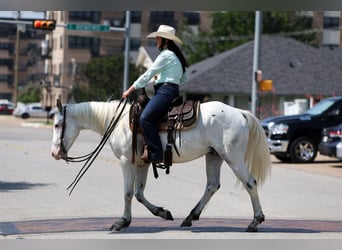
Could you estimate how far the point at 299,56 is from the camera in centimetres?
6134

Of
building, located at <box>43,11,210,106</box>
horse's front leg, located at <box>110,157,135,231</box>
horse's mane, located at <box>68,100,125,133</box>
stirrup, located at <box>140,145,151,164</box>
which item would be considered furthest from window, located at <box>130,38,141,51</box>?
stirrup, located at <box>140,145,151,164</box>

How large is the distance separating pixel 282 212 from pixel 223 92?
46.0 metres

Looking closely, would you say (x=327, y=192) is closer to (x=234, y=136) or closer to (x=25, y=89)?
(x=234, y=136)

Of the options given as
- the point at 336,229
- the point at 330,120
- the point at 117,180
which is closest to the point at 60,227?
the point at 336,229

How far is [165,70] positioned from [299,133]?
14621 millimetres

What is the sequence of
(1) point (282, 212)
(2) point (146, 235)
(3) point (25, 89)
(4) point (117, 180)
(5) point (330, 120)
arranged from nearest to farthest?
(2) point (146, 235) < (1) point (282, 212) < (4) point (117, 180) < (5) point (330, 120) < (3) point (25, 89)

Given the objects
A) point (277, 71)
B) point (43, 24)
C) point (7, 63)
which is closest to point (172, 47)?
point (43, 24)

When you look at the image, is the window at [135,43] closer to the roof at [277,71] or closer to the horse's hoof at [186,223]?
the roof at [277,71]

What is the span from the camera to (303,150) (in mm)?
24797

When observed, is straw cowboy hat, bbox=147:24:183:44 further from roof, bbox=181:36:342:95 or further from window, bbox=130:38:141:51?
window, bbox=130:38:141:51

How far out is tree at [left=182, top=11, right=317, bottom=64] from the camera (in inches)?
3285

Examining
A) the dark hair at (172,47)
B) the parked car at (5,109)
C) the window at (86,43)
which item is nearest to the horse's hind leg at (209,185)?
the dark hair at (172,47)

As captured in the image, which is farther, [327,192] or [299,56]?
[299,56]

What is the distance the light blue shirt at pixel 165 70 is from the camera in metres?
10.4
